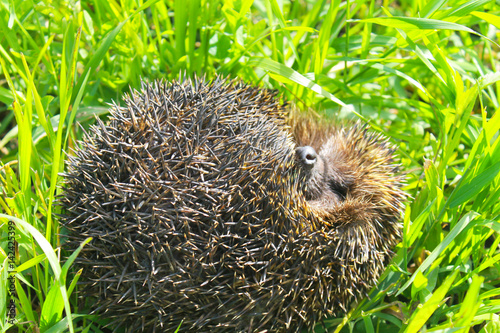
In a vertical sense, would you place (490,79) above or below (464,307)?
above

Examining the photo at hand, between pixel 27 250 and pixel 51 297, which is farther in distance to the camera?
pixel 27 250

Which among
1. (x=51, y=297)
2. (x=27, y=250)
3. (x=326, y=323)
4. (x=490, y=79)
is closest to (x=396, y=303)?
(x=326, y=323)

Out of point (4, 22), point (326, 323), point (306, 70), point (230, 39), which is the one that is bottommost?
point (326, 323)

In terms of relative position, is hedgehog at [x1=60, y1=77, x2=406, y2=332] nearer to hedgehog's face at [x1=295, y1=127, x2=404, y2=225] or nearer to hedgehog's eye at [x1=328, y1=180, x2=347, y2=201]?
hedgehog's face at [x1=295, y1=127, x2=404, y2=225]

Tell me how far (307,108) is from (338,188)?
3.00 ft

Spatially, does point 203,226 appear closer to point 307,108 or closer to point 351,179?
point 351,179

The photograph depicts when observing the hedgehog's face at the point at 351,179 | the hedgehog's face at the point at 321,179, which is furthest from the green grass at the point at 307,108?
the hedgehog's face at the point at 321,179

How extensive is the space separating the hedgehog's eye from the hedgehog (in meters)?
0.26

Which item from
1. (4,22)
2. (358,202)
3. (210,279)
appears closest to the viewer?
(210,279)

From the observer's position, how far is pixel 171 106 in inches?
112

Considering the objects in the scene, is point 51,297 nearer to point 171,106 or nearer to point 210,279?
point 210,279

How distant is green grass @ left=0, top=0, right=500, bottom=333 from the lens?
9.28 feet

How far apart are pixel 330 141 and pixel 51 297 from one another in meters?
2.21

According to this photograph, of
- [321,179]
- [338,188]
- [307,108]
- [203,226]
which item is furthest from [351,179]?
[203,226]
